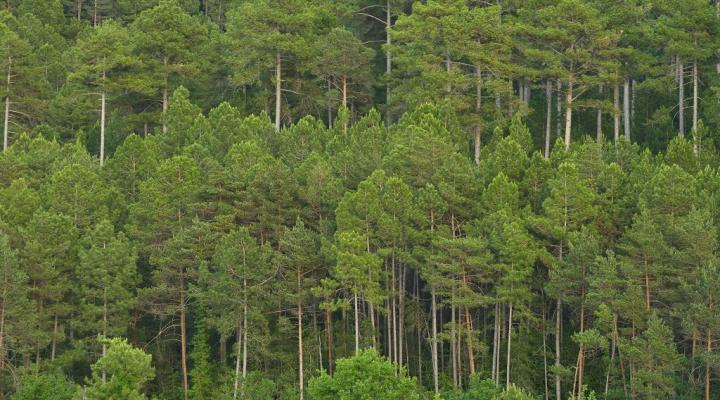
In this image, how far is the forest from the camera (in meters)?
42.5

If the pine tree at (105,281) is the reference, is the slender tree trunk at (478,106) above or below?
above

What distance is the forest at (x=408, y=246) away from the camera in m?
42.5

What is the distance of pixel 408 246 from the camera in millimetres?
47438

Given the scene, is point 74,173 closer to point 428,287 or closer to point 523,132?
point 428,287

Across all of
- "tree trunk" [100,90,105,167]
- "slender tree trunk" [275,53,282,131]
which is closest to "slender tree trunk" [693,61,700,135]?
"slender tree trunk" [275,53,282,131]

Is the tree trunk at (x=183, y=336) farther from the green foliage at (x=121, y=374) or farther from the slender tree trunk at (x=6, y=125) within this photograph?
the slender tree trunk at (x=6, y=125)

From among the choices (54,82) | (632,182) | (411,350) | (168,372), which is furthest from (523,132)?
(54,82)

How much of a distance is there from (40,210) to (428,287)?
54.3 feet

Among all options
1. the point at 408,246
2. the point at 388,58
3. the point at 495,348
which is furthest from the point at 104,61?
the point at 495,348

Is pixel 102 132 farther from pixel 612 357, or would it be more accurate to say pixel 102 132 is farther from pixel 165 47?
pixel 612 357

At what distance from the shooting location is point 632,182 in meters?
45.6

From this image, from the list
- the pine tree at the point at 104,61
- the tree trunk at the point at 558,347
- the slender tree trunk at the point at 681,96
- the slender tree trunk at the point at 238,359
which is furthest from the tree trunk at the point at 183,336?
the slender tree trunk at the point at 681,96

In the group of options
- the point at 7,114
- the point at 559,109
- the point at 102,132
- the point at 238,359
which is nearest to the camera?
the point at 238,359

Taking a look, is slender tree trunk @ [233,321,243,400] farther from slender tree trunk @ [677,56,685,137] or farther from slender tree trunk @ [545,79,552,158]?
slender tree trunk @ [677,56,685,137]
